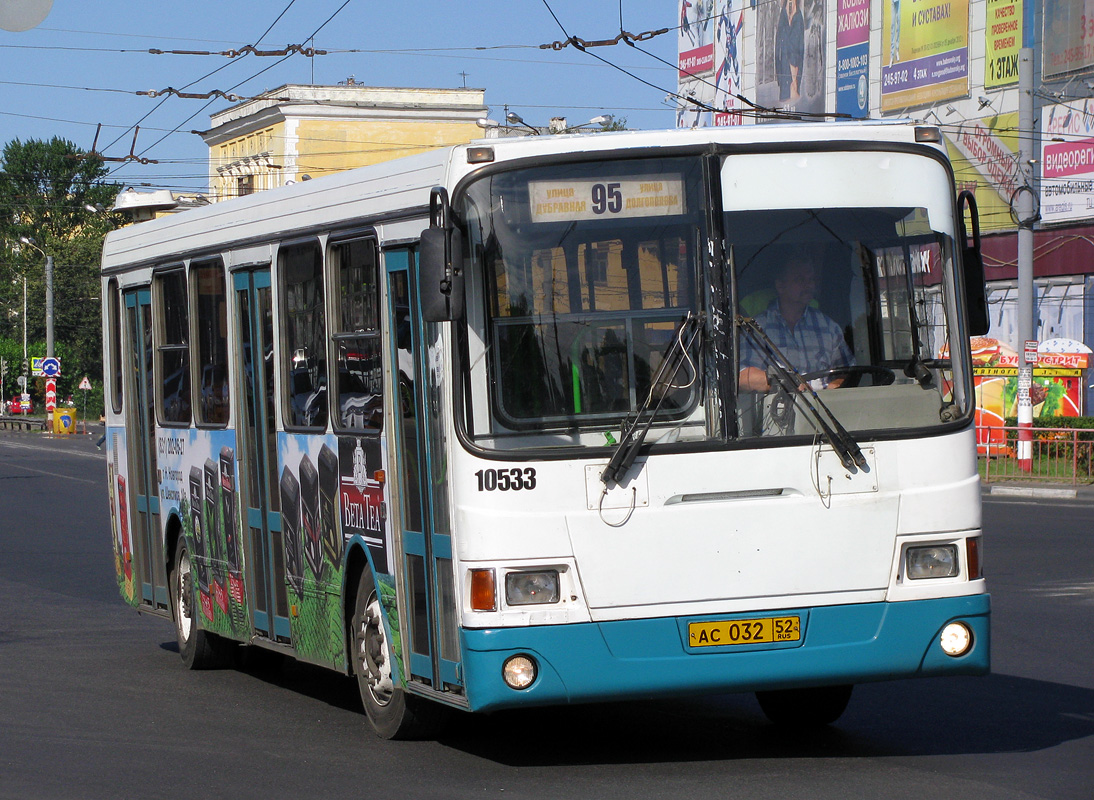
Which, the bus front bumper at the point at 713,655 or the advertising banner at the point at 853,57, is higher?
the advertising banner at the point at 853,57

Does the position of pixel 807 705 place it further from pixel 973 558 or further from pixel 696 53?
pixel 696 53

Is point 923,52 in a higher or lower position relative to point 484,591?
higher

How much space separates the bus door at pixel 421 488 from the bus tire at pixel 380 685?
1.16 feet

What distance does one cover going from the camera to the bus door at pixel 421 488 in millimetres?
7359

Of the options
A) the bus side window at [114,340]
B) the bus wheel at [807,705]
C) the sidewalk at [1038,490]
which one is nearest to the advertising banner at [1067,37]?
the sidewalk at [1038,490]

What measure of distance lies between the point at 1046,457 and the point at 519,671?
78.7 ft

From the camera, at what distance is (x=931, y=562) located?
7266 mm

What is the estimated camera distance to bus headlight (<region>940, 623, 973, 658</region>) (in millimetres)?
7215

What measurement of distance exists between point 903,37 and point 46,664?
140ft

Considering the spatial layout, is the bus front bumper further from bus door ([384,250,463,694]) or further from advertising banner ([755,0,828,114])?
advertising banner ([755,0,828,114])

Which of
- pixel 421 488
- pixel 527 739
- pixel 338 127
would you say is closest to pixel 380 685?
pixel 527 739

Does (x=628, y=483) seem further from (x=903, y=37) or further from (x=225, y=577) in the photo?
(x=903, y=37)

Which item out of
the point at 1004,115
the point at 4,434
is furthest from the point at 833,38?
the point at 4,434

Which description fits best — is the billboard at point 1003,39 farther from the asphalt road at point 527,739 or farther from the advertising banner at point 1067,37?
the asphalt road at point 527,739
